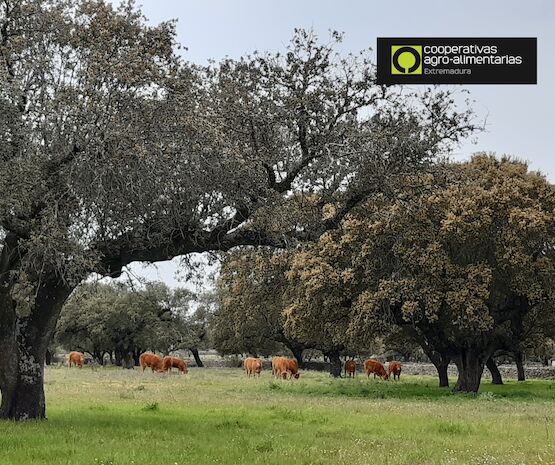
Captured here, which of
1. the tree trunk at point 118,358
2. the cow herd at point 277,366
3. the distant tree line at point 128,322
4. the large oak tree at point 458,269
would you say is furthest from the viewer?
the tree trunk at point 118,358

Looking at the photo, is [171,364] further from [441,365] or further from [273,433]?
[273,433]

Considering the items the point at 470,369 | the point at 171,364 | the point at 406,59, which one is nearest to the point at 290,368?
the point at 171,364

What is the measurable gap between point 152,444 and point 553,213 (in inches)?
846

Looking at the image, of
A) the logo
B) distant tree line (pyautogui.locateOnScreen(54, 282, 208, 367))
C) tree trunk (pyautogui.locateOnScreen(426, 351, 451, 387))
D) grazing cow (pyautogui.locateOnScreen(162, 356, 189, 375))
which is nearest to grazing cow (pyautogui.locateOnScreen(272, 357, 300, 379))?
grazing cow (pyautogui.locateOnScreen(162, 356, 189, 375))

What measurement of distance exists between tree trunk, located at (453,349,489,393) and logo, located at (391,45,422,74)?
19.3 meters

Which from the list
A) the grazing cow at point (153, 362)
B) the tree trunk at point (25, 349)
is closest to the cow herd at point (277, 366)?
the grazing cow at point (153, 362)

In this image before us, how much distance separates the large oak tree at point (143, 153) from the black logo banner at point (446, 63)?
1.71 feet

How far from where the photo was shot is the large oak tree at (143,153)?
1320 centimetres

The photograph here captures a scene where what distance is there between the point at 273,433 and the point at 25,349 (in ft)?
19.2

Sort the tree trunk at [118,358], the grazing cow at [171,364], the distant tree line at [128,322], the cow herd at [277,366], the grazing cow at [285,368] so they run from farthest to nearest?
the tree trunk at [118,358]
the distant tree line at [128,322]
the grazing cow at [171,364]
the cow herd at [277,366]
the grazing cow at [285,368]

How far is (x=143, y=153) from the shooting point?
12.8 m

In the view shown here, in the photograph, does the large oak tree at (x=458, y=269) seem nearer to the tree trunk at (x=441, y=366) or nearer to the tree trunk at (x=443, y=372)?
the tree trunk at (x=441, y=366)

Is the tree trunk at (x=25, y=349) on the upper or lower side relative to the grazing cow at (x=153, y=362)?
upper

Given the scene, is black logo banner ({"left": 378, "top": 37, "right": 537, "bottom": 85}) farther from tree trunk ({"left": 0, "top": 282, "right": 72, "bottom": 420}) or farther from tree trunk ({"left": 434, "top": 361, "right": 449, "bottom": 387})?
tree trunk ({"left": 434, "top": 361, "right": 449, "bottom": 387})
